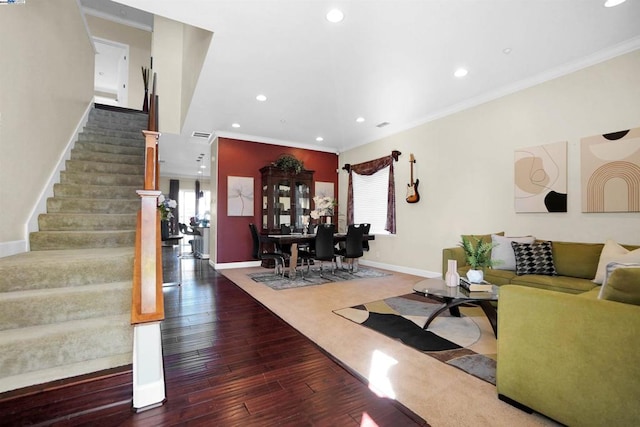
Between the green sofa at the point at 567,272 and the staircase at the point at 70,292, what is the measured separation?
3577 mm

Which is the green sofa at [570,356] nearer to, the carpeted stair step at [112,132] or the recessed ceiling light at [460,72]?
the recessed ceiling light at [460,72]

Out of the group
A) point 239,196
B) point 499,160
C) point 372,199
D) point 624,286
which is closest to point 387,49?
point 499,160

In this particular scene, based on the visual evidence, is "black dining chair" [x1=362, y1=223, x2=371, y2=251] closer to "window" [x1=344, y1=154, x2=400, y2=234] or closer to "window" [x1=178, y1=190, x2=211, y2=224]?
"window" [x1=344, y1=154, x2=400, y2=234]

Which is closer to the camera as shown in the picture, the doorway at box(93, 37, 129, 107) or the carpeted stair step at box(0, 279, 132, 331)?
the carpeted stair step at box(0, 279, 132, 331)

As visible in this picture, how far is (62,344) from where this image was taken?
183 cm

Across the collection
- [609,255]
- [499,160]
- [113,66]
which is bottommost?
[609,255]

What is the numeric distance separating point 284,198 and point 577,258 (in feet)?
16.2

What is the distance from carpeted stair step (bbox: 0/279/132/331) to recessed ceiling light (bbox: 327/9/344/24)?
284 centimetres

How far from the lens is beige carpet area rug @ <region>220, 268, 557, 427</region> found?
156 cm

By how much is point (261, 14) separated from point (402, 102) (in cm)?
270

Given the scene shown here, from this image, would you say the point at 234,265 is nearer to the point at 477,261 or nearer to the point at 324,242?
the point at 324,242

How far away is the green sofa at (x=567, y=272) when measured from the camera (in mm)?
2786

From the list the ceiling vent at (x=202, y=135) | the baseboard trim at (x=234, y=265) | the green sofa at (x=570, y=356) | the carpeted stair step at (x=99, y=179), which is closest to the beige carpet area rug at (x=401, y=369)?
the green sofa at (x=570, y=356)

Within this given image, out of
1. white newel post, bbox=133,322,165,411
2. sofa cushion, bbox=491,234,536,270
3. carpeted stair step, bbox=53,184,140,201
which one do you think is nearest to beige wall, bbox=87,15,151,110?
carpeted stair step, bbox=53,184,140,201
